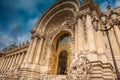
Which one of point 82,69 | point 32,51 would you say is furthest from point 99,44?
point 32,51

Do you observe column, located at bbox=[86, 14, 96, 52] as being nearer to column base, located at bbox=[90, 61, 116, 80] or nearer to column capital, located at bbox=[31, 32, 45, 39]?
column base, located at bbox=[90, 61, 116, 80]

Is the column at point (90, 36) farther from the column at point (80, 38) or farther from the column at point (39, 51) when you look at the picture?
the column at point (39, 51)

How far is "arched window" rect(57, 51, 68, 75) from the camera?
1069 cm

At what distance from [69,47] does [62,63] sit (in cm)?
199

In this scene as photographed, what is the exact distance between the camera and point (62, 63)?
447 inches

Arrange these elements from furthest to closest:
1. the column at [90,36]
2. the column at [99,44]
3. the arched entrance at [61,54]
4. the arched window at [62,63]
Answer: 1. the arched entrance at [61,54]
2. the arched window at [62,63]
3. the column at [99,44]
4. the column at [90,36]

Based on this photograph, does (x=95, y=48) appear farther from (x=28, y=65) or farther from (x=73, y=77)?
(x=28, y=65)

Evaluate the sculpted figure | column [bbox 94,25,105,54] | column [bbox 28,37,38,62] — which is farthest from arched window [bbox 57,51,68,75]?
column [bbox 94,25,105,54]

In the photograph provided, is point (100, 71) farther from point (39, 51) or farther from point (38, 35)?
point (38, 35)

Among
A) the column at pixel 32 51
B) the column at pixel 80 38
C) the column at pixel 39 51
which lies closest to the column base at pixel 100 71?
the column at pixel 80 38

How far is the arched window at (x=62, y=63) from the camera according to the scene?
10.7 meters

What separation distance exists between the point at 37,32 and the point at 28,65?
5.11m

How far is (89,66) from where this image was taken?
6117 mm

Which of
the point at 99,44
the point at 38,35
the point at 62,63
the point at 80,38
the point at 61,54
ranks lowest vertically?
the point at 62,63
